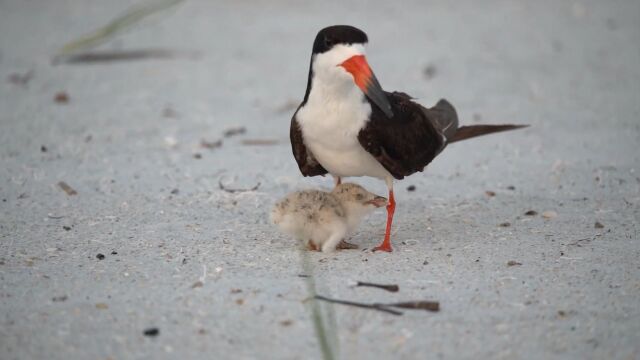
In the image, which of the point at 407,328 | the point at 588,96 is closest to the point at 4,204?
the point at 407,328

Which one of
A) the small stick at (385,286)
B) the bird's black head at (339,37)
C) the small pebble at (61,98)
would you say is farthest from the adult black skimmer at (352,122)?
the small pebble at (61,98)

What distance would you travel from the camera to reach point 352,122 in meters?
3.71

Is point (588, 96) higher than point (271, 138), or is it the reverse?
point (588, 96)

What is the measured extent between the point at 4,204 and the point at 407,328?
2.36m

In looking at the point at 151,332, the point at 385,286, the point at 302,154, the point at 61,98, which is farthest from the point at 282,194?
the point at 61,98

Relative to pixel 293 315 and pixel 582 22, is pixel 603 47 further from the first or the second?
pixel 293 315

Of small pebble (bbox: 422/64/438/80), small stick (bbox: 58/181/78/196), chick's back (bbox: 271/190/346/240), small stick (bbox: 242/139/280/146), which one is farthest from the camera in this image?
small pebble (bbox: 422/64/438/80)

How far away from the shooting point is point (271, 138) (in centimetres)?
574

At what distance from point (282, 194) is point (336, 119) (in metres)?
1.12

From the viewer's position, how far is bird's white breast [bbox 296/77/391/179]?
12.1ft

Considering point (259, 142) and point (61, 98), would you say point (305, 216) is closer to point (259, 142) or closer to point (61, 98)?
point (259, 142)

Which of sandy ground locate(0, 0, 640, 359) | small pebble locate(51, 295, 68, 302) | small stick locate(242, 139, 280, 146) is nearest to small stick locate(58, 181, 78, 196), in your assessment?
sandy ground locate(0, 0, 640, 359)

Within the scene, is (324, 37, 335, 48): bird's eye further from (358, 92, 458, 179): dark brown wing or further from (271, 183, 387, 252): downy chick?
(271, 183, 387, 252): downy chick

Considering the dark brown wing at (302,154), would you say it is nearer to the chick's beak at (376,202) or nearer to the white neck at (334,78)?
the white neck at (334,78)
